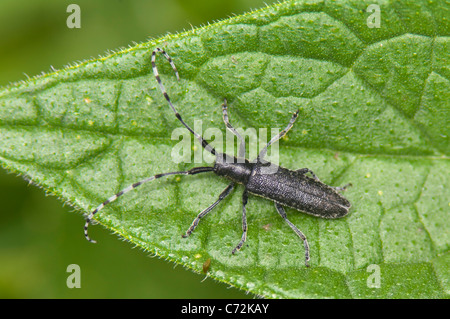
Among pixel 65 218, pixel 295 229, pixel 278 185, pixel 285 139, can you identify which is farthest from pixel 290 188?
pixel 65 218

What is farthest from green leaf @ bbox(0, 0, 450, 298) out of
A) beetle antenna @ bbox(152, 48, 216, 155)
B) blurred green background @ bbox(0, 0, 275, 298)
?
blurred green background @ bbox(0, 0, 275, 298)

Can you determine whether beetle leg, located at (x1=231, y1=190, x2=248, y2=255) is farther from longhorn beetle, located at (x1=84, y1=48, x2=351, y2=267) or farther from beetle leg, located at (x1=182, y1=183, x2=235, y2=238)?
beetle leg, located at (x1=182, y1=183, x2=235, y2=238)

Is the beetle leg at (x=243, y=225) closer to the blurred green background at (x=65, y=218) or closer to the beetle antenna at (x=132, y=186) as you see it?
the beetle antenna at (x=132, y=186)

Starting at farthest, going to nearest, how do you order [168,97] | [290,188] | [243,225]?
[290,188]
[243,225]
[168,97]

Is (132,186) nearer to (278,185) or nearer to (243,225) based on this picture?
(243,225)
